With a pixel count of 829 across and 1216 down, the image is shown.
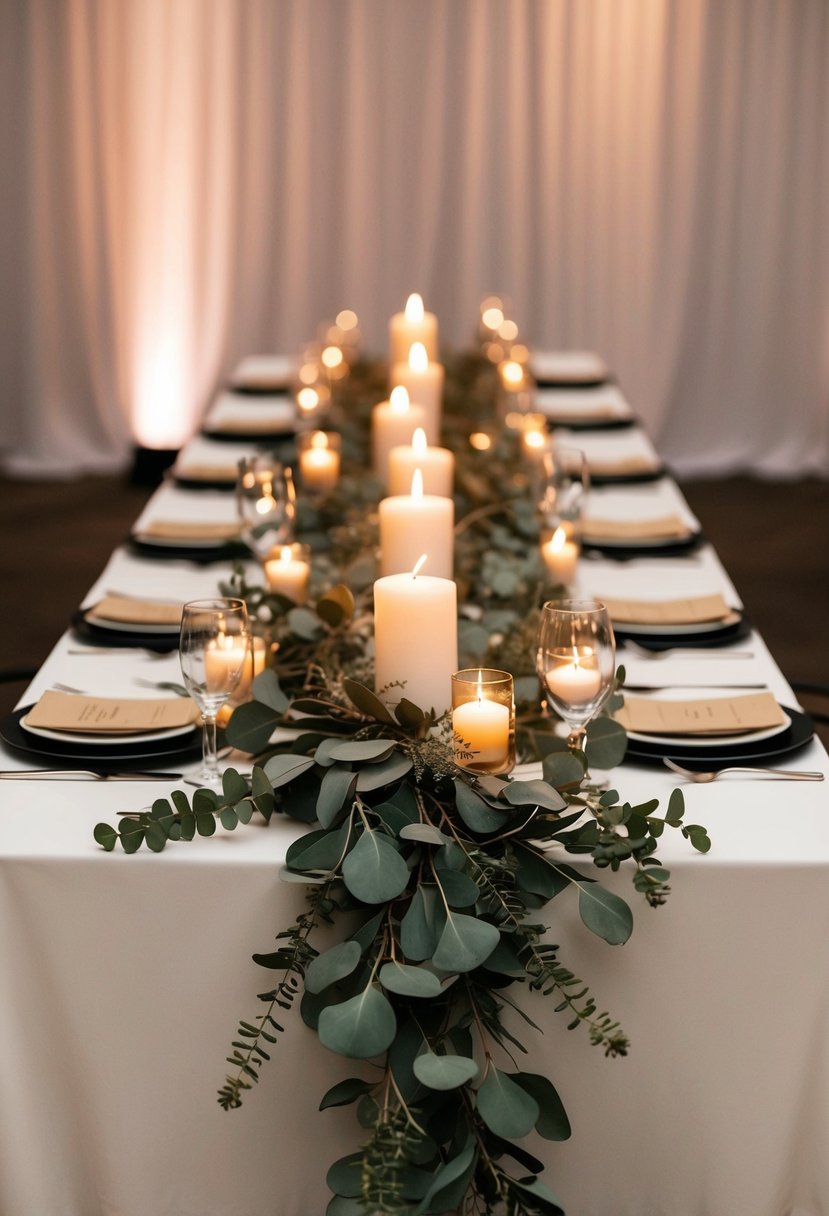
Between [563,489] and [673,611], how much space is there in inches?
12.2

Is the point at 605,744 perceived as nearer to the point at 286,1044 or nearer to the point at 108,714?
the point at 286,1044

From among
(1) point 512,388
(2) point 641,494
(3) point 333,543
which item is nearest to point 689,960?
(3) point 333,543

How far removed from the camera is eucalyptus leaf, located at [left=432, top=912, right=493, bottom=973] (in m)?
1.17

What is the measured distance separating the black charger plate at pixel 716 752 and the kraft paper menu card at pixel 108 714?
527 mm

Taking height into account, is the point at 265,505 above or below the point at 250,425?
above

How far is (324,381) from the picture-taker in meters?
3.69

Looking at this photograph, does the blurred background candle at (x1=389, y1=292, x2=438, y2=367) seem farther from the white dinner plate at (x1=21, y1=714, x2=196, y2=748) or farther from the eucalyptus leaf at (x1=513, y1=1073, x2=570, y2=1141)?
the eucalyptus leaf at (x1=513, y1=1073, x2=570, y2=1141)

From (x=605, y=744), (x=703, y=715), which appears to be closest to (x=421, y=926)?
(x=605, y=744)

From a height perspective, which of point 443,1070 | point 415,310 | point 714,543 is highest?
point 415,310

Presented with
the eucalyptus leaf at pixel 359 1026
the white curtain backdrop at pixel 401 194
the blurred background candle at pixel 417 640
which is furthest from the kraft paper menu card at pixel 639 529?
the white curtain backdrop at pixel 401 194

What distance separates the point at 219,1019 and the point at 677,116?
6.44 m

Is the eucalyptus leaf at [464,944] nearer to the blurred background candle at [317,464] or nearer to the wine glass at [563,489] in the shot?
the wine glass at [563,489]

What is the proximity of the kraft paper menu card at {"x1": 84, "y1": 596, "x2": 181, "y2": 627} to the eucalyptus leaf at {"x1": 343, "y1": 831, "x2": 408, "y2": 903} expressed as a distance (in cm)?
97

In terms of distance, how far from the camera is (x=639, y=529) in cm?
277
